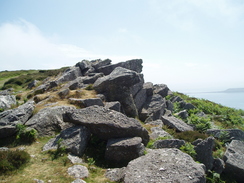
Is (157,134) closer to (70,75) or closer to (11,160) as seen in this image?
(11,160)

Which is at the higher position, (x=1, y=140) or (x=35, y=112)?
(x=35, y=112)

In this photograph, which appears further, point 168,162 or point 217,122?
point 217,122

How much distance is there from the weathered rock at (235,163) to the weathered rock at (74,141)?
10789mm

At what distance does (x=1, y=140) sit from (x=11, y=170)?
4.25m

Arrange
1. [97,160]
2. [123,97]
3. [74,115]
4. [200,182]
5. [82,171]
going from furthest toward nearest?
[123,97] < [74,115] < [97,160] < [82,171] < [200,182]

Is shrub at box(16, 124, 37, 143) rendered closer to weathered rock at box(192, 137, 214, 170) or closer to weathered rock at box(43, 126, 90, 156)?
weathered rock at box(43, 126, 90, 156)

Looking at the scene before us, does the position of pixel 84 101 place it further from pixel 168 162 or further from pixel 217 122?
pixel 217 122

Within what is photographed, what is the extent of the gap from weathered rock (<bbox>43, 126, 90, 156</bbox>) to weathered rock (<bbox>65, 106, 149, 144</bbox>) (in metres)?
0.55

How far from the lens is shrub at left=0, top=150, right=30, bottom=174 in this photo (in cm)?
826

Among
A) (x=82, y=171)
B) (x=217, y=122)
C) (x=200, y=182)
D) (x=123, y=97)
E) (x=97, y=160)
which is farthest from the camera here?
(x=217, y=122)

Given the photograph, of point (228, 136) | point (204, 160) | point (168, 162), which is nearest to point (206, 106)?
point (228, 136)

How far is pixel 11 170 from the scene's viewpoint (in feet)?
27.4

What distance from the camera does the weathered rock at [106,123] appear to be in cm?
1165

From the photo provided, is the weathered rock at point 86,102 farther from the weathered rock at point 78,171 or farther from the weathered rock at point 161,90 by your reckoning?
the weathered rock at point 161,90
